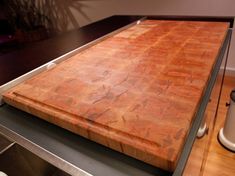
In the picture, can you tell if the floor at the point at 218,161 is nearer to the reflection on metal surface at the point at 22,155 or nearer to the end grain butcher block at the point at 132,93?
the end grain butcher block at the point at 132,93

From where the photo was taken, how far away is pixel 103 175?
41 centimetres

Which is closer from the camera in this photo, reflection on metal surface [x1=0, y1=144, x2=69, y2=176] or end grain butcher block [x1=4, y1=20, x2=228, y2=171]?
end grain butcher block [x1=4, y1=20, x2=228, y2=171]

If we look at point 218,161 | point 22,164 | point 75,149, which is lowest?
point 218,161

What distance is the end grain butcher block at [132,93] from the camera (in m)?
0.42

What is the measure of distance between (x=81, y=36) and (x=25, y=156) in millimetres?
722

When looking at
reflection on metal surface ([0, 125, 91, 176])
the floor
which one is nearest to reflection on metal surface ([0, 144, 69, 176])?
reflection on metal surface ([0, 125, 91, 176])

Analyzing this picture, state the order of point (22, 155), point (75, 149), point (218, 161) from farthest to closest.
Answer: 1. point (218, 161)
2. point (22, 155)
3. point (75, 149)

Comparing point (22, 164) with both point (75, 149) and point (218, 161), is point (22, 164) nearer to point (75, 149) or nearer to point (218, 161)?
point (75, 149)

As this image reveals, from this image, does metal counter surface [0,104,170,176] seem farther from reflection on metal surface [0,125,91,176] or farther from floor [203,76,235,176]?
floor [203,76,235,176]

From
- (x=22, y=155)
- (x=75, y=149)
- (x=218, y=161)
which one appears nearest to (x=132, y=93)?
(x=75, y=149)

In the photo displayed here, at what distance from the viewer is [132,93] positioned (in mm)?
554

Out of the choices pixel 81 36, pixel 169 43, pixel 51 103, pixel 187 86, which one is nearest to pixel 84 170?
pixel 51 103

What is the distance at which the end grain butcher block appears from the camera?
42 centimetres

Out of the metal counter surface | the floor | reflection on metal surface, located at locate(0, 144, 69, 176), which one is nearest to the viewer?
the metal counter surface
